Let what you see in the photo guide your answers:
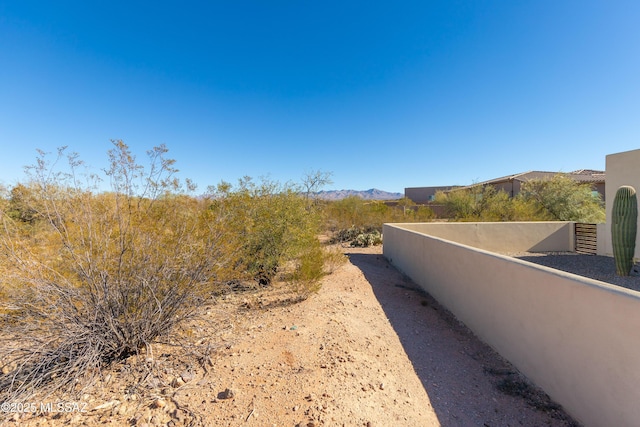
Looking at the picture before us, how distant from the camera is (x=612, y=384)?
223cm

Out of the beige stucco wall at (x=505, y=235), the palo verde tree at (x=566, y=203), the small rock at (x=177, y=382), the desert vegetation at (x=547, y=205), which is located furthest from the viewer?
the desert vegetation at (x=547, y=205)

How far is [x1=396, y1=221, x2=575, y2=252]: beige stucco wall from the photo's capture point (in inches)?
401

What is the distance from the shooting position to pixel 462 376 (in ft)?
10.7

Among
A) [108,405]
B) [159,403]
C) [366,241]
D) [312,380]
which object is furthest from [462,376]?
[366,241]

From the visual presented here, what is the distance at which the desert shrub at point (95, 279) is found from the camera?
2.50m

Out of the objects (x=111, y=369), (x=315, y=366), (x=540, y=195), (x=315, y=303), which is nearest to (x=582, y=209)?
(x=540, y=195)

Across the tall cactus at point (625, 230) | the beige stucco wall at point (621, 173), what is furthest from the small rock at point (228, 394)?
the beige stucco wall at point (621, 173)

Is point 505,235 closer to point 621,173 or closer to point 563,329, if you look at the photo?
point 621,173

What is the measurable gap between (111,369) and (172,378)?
26.0 inches

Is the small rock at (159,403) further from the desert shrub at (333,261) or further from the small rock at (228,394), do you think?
the desert shrub at (333,261)

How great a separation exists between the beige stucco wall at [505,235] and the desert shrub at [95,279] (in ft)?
27.4

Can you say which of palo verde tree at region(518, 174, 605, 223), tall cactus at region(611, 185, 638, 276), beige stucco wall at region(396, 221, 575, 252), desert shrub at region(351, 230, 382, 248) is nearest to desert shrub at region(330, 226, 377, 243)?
desert shrub at region(351, 230, 382, 248)

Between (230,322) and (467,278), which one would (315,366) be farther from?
(467,278)

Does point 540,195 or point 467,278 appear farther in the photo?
point 540,195
